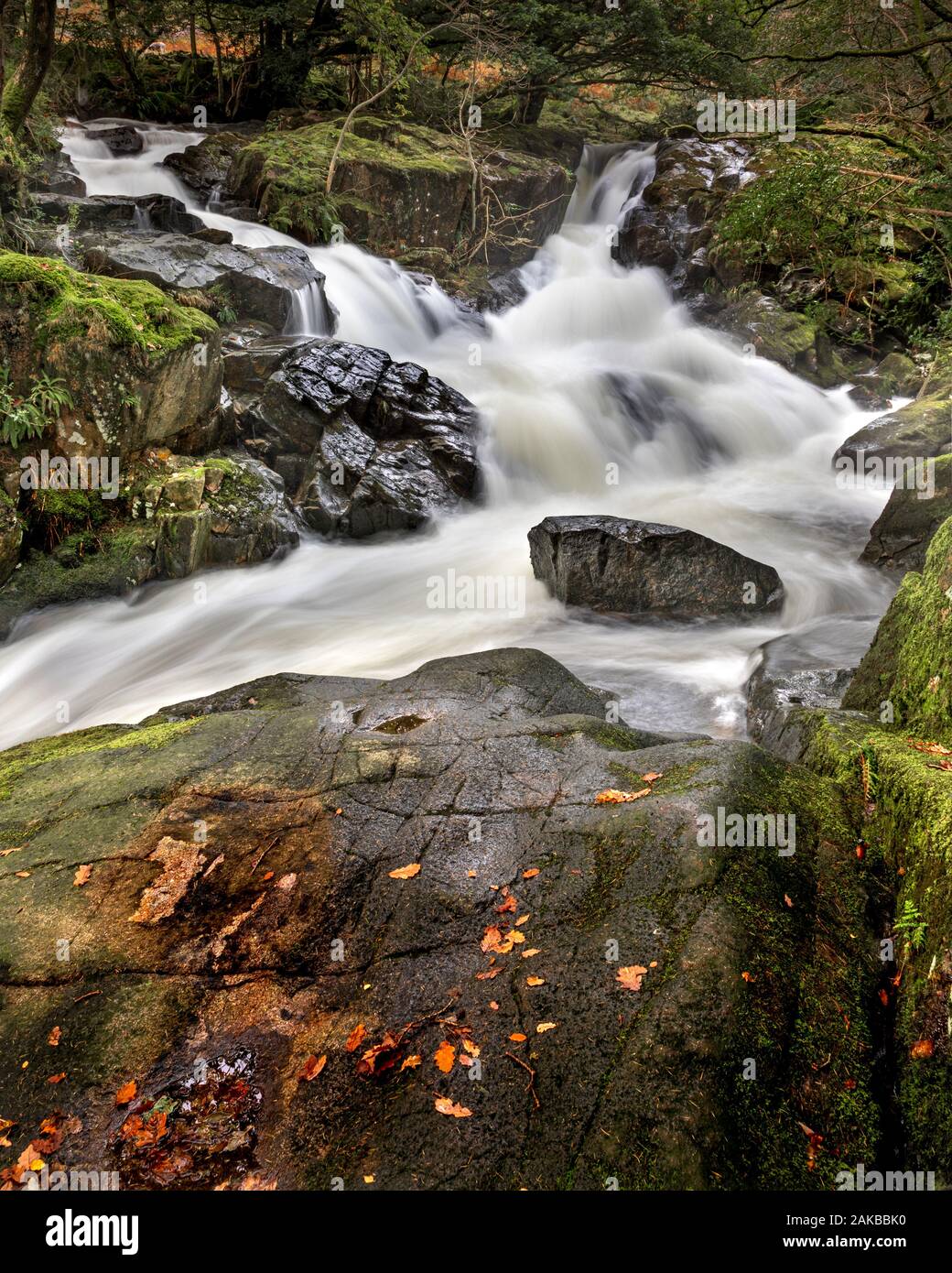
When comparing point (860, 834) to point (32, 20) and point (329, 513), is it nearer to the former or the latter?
point (329, 513)

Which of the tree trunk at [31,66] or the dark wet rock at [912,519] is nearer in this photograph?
the dark wet rock at [912,519]

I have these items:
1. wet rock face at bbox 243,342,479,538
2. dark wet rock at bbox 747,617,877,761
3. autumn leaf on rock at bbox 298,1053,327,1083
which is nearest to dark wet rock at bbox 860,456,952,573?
dark wet rock at bbox 747,617,877,761

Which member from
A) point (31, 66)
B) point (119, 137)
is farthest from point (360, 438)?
point (119, 137)

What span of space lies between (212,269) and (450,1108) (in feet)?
40.3

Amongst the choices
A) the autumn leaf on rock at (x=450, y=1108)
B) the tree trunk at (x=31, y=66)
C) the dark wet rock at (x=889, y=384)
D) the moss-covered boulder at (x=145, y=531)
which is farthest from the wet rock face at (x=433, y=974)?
the dark wet rock at (x=889, y=384)

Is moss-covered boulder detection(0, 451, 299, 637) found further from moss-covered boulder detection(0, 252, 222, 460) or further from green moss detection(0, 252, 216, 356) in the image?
green moss detection(0, 252, 216, 356)

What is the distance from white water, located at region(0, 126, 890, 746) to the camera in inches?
282

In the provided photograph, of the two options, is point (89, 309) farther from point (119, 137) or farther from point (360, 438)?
point (119, 137)

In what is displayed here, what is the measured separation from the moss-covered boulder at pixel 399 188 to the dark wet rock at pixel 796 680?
39.4 ft

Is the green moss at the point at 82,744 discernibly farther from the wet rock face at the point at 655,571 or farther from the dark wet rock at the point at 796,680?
the wet rock face at the point at 655,571

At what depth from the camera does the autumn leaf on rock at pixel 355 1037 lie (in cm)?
250

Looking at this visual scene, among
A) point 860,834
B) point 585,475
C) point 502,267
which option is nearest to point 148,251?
point 585,475

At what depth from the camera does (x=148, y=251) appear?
440 inches

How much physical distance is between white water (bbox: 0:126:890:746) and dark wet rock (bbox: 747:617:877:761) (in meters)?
0.18
